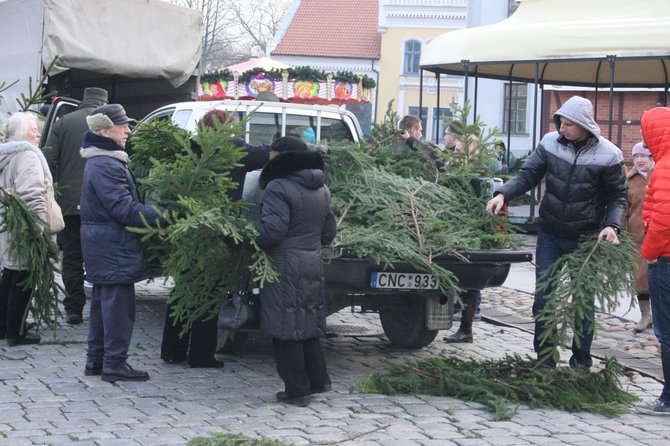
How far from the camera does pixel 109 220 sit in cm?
721

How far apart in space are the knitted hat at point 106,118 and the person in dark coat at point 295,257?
4.04 ft

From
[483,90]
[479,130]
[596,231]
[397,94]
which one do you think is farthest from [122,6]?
[397,94]

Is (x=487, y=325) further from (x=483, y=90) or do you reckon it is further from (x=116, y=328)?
(x=483, y=90)

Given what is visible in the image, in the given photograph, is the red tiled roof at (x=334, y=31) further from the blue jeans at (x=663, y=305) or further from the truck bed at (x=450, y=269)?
the blue jeans at (x=663, y=305)

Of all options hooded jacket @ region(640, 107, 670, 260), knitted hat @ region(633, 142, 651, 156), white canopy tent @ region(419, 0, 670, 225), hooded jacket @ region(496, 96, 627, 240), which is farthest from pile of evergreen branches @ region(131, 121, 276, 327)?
white canopy tent @ region(419, 0, 670, 225)

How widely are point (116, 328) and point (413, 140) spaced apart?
2.72 meters

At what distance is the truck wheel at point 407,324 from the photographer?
8352 millimetres

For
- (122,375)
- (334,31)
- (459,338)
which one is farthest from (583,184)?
(334,31)

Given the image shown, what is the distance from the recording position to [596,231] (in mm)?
7438

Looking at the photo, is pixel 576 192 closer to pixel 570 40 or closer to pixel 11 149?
pixel 11 149

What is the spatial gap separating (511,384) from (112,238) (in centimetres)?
261

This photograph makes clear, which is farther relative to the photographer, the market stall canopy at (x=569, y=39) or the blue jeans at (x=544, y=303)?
the market stall canopy at (x=569, y=39)

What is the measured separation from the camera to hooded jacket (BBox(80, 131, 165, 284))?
712cm

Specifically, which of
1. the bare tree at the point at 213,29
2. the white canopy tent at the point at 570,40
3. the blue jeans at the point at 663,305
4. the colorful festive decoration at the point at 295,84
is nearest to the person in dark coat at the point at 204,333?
the blue jeans at the point at 663,305
